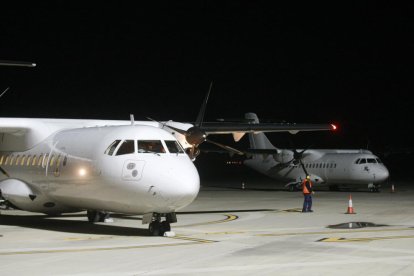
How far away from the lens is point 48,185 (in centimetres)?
1775

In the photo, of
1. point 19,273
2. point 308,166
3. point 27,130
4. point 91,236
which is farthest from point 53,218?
point 308,166

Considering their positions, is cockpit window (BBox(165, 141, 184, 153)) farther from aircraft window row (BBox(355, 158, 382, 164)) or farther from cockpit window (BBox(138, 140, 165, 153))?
aircraft window row (BBox(355, 158, 382, 164))

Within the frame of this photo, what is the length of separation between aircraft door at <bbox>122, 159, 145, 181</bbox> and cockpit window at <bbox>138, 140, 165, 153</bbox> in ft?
1.27

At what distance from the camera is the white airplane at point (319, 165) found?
38.0 m

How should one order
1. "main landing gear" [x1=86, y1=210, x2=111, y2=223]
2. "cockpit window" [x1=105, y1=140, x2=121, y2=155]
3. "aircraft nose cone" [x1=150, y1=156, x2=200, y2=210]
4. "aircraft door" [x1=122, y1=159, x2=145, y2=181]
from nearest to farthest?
1. "aircraft nose cone" [x1=150, y1=156, x2=200, y2=210]
2. "aircraft door" [x1=122, y1=159, x2=145, y2=181]
3. "cockpit window" [x1=105, y1=140, x2=121, y2=155]
4. "main landing gear" [x1=86, y1=210, x2=111, y2=223]

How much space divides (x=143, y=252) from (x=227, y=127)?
32.3 feet

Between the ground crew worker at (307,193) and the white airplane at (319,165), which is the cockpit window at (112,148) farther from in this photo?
the white airplane at (319,165)

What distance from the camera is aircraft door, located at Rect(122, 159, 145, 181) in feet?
48.8

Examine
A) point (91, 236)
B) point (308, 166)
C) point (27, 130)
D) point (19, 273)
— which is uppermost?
point (308, 166)

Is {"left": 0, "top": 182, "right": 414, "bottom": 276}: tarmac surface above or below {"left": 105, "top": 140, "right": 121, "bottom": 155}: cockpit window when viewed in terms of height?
below

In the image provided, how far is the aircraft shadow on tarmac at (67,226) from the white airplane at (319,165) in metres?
18.7

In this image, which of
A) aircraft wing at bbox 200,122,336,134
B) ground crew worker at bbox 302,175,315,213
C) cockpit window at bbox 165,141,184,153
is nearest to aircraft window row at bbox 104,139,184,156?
cockpit window at bbox 165,141,184,153

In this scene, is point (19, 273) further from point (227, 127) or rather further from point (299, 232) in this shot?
point (227, 127)

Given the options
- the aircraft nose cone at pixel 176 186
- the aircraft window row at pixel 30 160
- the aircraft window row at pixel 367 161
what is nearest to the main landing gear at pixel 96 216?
the aircraft window row at pixel 30 160
